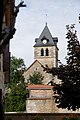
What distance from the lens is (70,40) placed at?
17.4 metres

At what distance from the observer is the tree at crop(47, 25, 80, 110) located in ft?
53.8

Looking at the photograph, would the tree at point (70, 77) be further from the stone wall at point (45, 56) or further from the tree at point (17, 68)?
the stone wall at point (45, 56)

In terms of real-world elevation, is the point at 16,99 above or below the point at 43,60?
below

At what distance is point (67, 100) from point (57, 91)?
0.86m

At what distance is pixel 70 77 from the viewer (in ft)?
55.1

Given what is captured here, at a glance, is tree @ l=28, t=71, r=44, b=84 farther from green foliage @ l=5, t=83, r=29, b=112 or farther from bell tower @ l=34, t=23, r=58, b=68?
green foliage @ l=5, t=83, r=29, b=112

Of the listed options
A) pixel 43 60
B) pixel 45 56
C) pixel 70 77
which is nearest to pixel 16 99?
pixel 70 77

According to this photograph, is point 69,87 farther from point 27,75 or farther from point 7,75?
point 27,75

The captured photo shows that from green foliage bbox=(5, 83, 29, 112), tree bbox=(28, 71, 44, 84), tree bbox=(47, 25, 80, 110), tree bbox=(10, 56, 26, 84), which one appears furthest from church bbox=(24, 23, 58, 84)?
tree bbox=(47, 25, 80, 110)

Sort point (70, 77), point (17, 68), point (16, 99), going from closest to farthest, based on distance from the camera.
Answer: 1. point (70, 77)
2. point (16, 99)
3. point (17, 68)

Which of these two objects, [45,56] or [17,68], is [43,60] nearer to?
[45,56]

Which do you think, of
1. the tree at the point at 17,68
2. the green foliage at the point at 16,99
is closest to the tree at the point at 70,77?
the green foliage at the point at 16,99

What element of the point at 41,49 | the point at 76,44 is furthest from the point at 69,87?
the point at 41,49

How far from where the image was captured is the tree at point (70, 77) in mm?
16391
